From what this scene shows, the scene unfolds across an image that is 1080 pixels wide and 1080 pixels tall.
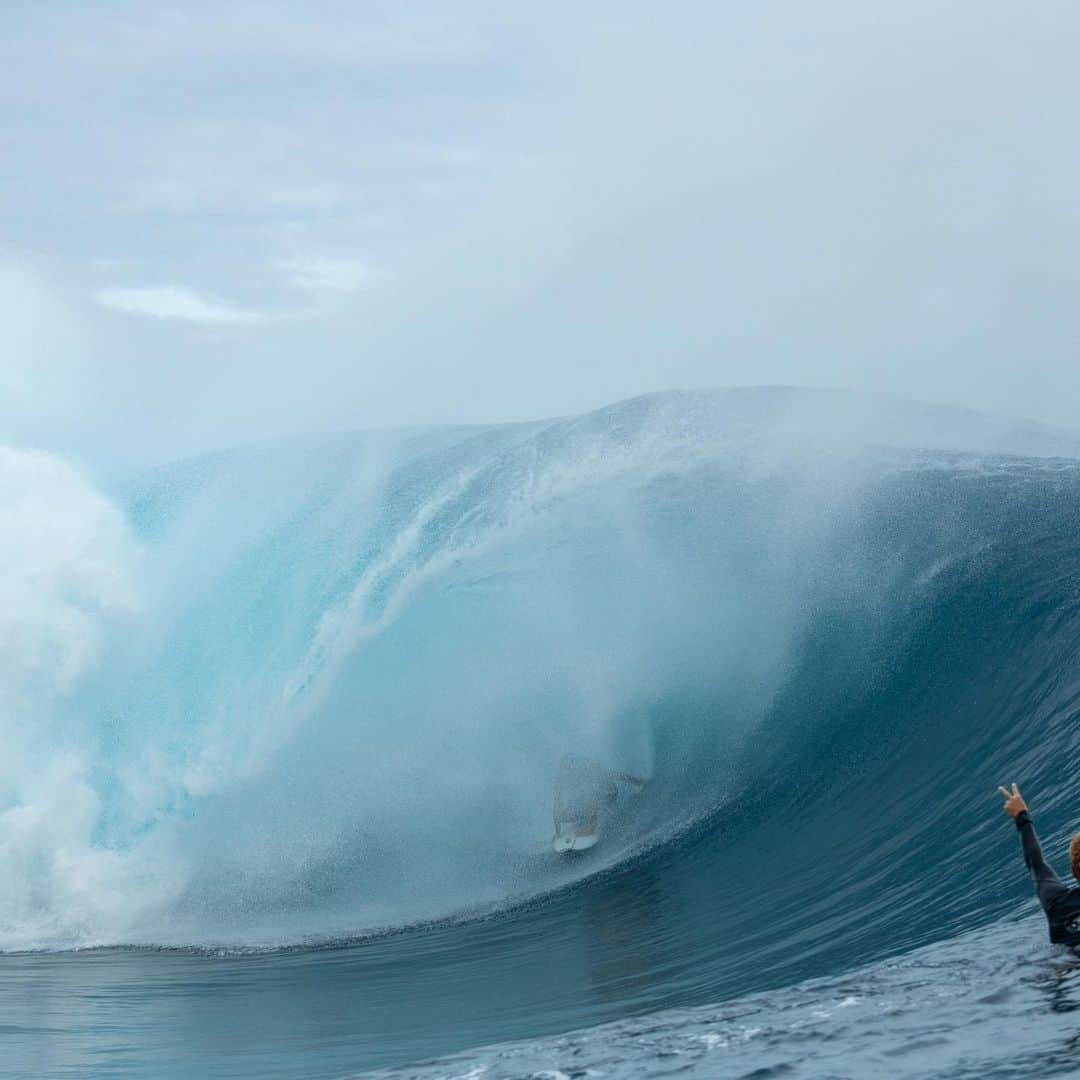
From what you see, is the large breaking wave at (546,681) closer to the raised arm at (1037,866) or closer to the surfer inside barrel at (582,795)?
the surfer inside barrel at (582,795)

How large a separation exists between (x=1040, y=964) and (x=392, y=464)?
13003 millimetres

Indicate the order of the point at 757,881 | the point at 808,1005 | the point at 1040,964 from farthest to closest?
the point at 757,881, the point at 808,1005, the point at 1040,964

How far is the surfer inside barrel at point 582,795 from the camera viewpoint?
1116 centimetres

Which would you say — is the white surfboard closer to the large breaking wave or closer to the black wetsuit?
the large breaking wave

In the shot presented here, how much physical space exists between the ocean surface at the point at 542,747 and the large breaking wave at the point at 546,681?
4cm

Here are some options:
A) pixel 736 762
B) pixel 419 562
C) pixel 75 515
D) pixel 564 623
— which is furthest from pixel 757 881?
pixel 75 515

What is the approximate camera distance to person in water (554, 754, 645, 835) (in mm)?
11328

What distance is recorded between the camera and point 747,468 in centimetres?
1512

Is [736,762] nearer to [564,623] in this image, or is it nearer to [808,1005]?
[564,623]

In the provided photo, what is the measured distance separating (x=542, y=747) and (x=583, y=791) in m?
0.82

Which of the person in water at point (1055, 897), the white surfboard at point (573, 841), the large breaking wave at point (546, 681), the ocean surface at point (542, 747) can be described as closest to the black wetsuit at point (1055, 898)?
the person in water at point (1055, 897)

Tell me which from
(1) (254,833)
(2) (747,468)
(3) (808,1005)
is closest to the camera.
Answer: (3) (808,1005)

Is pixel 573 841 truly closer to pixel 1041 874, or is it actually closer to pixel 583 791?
pixel 583 791

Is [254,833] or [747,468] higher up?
[747,468]
